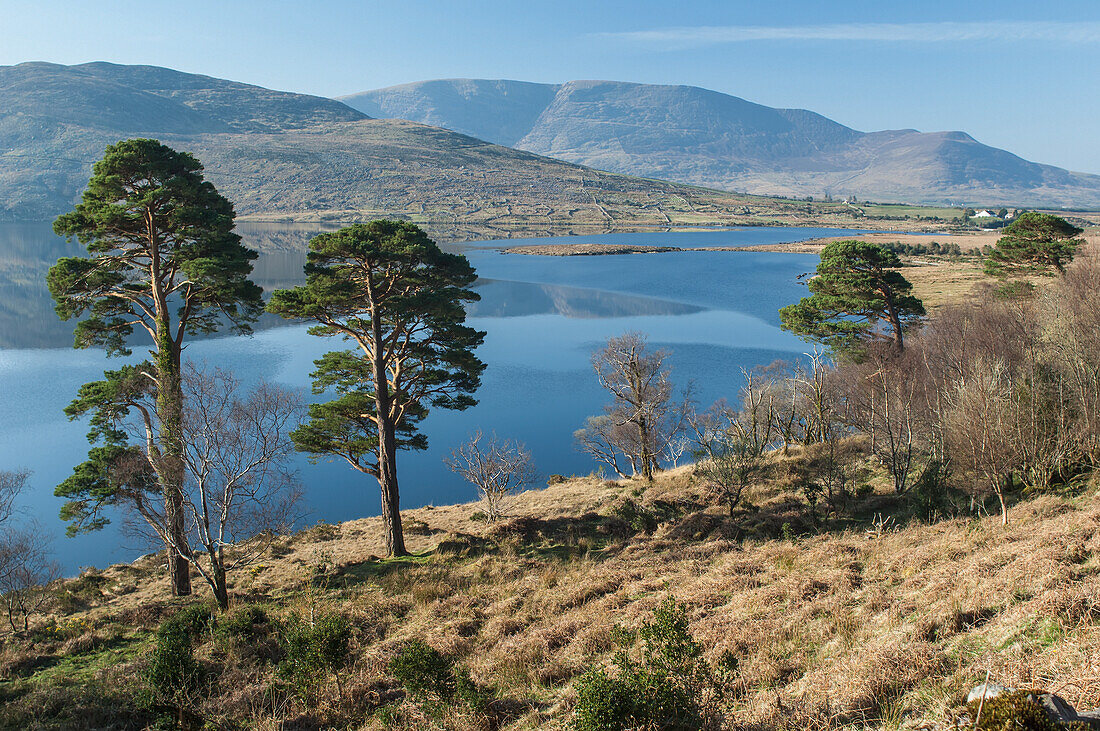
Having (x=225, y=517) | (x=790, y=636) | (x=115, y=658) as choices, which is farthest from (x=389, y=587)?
(x=790, y=636)

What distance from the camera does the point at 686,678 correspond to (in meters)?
7.02

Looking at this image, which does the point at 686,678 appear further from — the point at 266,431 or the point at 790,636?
the point at 266,431

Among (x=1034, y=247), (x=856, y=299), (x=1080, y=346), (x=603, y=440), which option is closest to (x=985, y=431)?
(x=1080, y=346)

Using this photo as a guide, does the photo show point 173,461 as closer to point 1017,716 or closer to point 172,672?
point 172,672

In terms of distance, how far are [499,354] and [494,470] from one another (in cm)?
2892

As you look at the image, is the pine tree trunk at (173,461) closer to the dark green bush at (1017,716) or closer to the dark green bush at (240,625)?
the dark green bush at (240,625)

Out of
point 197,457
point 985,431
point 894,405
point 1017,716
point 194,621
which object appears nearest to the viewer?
point 1017,716

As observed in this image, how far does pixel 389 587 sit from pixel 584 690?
10.5 meters

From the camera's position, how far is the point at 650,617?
10.9 meters

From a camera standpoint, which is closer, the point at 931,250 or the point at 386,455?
the point at 386,455

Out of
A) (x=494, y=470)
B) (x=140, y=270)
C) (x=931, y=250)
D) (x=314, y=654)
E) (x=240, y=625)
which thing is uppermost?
(x=931, y=250)

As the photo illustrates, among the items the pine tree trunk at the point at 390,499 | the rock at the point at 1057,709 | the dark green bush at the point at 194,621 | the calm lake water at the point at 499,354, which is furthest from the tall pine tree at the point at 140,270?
the rock at the point at 1057,709

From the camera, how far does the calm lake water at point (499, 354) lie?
33812 mm

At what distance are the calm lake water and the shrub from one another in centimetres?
1264
